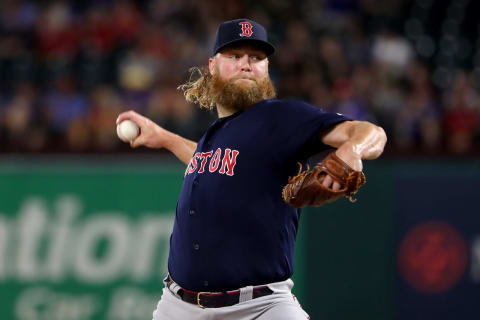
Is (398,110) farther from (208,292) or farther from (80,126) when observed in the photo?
(208,292)

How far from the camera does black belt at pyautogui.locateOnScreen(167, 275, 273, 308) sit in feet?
10.6

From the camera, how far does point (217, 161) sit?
341 cm

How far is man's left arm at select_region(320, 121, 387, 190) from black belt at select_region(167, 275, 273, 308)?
724 millimetres

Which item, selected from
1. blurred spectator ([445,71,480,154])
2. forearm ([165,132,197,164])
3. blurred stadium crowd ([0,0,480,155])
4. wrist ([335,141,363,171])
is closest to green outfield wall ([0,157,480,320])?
blurred stadium crowd ([0,0,480,155])

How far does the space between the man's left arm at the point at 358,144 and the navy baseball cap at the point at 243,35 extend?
2.55 feet

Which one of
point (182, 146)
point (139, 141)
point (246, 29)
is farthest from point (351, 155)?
point (139, 141)

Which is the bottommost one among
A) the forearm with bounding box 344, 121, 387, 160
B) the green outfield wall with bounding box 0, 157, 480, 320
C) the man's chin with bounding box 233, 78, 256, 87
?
the green outfield wall with bounding box 0, 157, 480, 320

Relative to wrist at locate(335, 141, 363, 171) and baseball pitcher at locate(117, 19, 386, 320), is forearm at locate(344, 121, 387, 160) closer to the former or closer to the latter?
wrist at locate(335, 141, 363, 171)

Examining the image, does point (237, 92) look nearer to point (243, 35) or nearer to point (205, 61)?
point (243, 35)

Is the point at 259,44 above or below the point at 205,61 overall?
below

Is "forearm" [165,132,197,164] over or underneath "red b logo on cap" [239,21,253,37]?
underneath

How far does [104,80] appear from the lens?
926 cm

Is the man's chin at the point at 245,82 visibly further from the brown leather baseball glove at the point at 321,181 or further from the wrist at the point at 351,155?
the wrist at the point at 351,155

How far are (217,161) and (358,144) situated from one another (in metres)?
0.85
